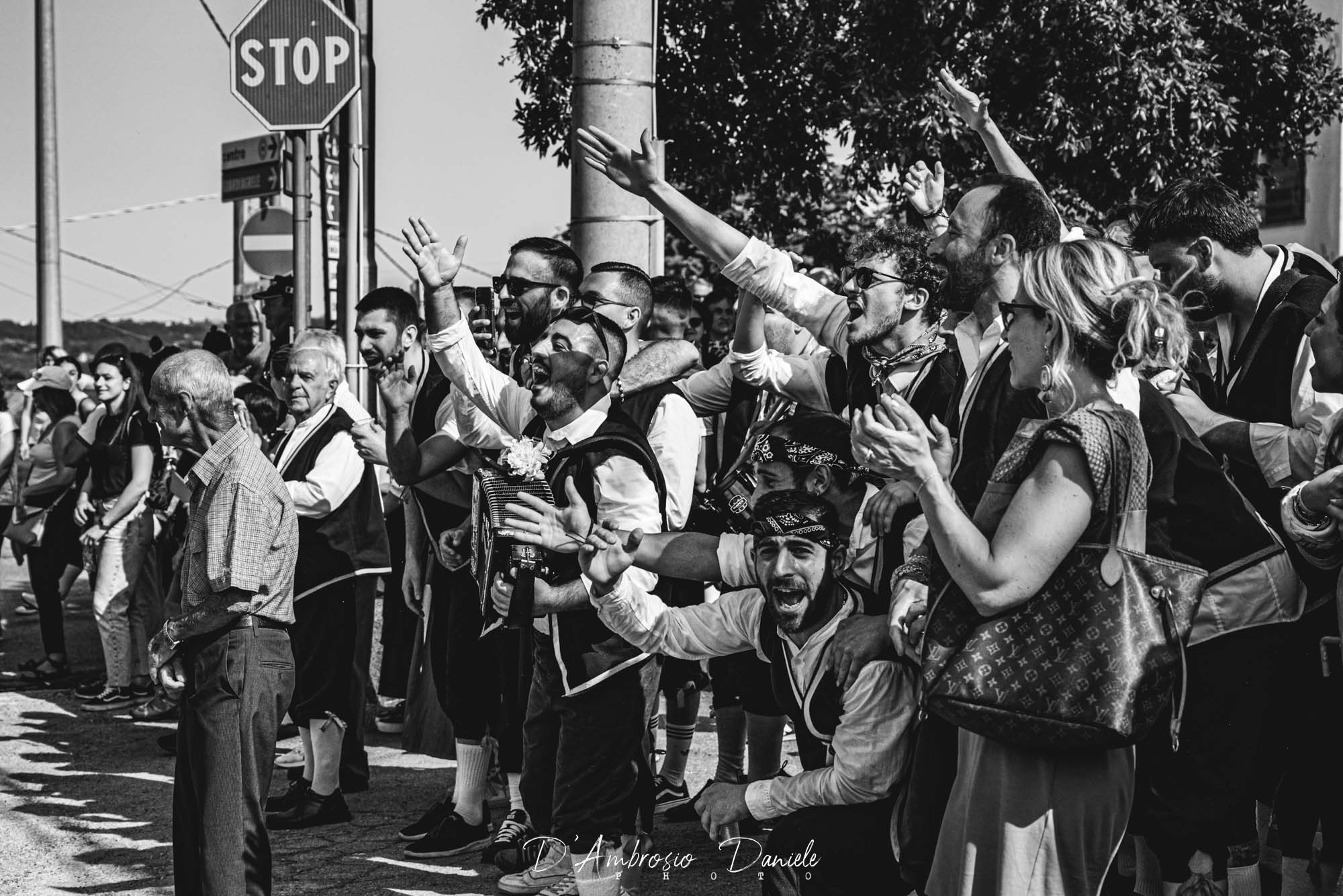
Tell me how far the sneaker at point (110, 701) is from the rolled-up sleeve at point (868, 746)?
6.36 meters

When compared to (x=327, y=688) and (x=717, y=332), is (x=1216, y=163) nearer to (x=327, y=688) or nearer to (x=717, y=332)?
(x=717, y=332)

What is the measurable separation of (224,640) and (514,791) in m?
1.69

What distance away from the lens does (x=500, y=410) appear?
5375 millimetres

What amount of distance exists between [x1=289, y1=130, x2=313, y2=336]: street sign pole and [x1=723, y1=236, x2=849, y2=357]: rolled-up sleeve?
640 centimetres

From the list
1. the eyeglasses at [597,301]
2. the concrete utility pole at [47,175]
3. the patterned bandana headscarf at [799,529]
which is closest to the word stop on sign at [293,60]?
the eyeglasses at [597,301]

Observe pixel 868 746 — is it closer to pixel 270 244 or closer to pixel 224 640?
pixel 224 640

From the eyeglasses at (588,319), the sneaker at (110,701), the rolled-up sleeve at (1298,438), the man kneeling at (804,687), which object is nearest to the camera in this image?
the man kneeling at (804,687)

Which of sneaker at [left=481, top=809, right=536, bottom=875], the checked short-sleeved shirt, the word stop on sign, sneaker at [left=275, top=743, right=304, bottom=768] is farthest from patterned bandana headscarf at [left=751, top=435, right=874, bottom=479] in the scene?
the word stop on sign

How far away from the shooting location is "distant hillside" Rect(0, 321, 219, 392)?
41.1 meters

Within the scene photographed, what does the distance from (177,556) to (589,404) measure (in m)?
4.89

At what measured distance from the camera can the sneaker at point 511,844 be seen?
5453mm

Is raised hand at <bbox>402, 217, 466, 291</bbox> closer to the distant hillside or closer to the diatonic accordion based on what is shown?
the diatonic accordion

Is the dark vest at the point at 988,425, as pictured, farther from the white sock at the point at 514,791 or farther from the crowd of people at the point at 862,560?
the white sock at the point at 514,791

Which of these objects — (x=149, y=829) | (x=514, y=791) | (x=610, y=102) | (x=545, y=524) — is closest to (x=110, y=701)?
(x=149, y=829)
